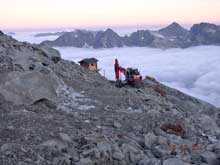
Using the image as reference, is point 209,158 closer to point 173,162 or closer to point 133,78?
point 173,162

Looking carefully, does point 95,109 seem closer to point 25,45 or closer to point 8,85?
point 8,85

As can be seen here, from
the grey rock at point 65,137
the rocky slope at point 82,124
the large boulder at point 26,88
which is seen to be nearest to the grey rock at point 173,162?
the rocky slope at point 82,124

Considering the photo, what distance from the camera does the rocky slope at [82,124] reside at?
42.9 feet

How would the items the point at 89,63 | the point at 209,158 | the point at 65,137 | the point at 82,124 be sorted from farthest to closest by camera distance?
the point at 89,63 → the point at 82,124 → the point at 65,137 → the point at 209,158

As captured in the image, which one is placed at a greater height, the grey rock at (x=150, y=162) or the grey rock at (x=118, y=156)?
the grey rock at (x=118, y=156)

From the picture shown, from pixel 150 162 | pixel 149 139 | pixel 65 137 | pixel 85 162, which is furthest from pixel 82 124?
pixel 150 162

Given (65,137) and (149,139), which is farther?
(149,139)

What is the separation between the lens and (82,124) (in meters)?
16.2

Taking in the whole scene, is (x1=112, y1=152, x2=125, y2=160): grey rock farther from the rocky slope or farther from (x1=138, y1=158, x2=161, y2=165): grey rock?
(x1=138, y1=158, x2=161, y2=165): grey rock

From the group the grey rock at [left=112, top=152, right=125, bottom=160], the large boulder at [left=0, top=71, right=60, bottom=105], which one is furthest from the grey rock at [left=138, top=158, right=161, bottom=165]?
the large boulder at [left=0, top=71, right=60, bottom=105]

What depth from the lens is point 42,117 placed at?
52.9 ft

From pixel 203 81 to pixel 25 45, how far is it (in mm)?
130265

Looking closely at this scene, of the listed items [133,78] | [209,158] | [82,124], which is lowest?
[209,158]

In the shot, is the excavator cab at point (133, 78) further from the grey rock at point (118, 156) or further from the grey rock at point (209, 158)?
the grey rock at point (118, 156)
